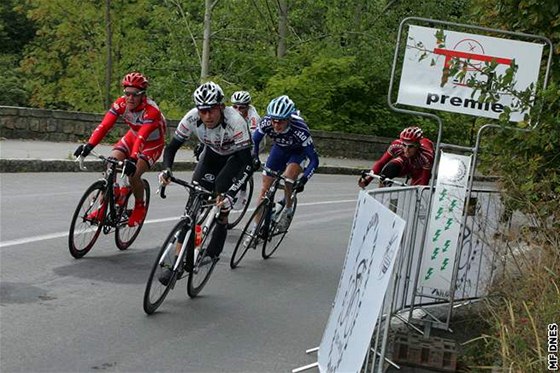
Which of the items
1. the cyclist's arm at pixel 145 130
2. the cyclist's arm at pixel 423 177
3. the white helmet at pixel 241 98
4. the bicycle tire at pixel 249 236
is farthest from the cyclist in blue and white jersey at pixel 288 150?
the white helmet at pixel 241 98

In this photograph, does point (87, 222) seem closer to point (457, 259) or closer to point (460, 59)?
point (457, 259)

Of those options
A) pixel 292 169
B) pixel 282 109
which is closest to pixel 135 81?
pixel 282 109

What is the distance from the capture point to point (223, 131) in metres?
9.55

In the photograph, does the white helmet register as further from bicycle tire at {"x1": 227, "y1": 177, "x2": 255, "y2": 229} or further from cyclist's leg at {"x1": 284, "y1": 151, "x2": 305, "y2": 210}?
cyclist's leg at {"x1": 284, "y1": 151, "x2": 305, "y2": 210}

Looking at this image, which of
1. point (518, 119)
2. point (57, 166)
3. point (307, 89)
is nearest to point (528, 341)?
point (518, 119)

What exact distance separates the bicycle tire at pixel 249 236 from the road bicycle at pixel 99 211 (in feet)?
4.30

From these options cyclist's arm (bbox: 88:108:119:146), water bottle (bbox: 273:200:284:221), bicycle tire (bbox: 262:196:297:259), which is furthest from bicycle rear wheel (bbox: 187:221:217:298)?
water bottle (bbox: 273:200:284:221)

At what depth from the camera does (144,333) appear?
7535 mm

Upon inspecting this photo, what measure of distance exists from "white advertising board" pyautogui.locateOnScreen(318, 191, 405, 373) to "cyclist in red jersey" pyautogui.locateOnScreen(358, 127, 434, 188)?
206 inches

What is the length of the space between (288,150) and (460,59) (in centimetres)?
429

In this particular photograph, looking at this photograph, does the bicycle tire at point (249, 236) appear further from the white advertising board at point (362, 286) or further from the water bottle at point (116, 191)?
the white advertising board at point (362, 286)

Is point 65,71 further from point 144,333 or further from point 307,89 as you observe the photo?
point 144,333

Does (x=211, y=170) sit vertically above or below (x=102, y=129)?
below

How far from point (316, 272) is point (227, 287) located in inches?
70.2
